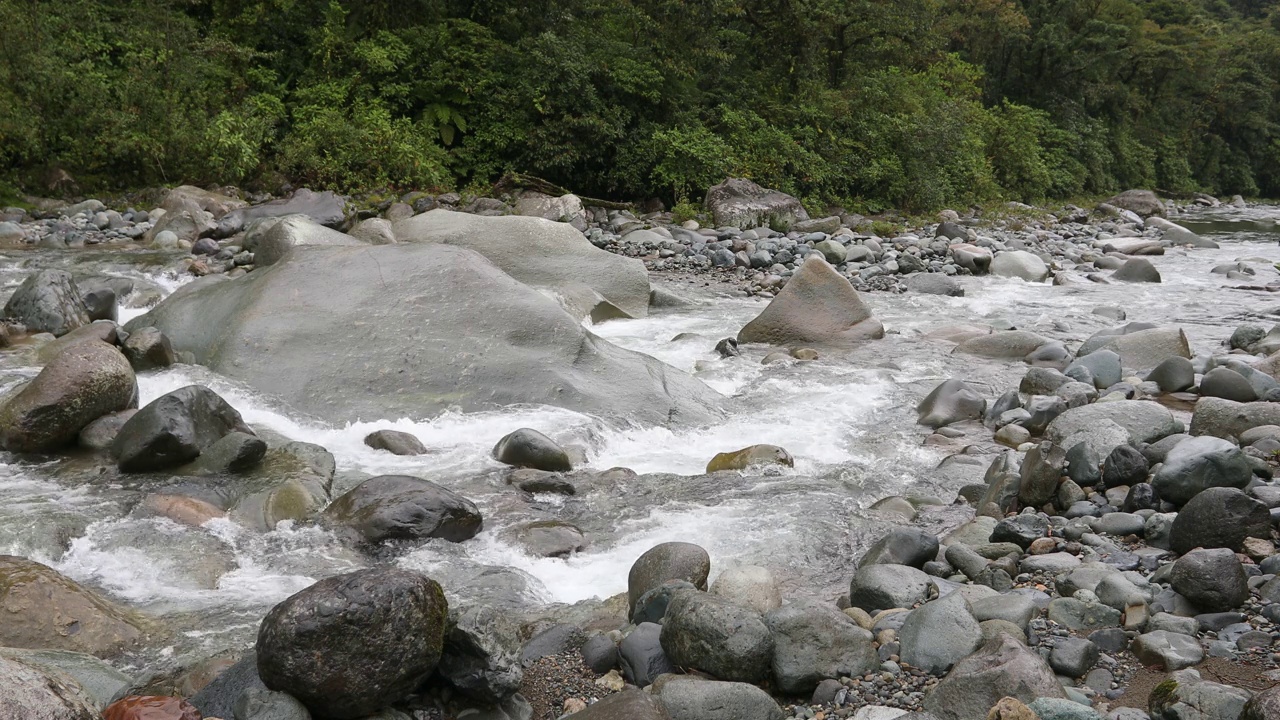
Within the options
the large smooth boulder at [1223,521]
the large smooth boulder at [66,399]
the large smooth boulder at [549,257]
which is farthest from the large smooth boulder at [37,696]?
the large smooth boulder at [549,257]

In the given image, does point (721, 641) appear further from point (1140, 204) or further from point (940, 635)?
point (1140, 204)

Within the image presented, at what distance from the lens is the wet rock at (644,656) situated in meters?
3.76

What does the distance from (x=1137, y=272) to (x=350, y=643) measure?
1465 cm

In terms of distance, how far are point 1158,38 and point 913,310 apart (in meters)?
33.4

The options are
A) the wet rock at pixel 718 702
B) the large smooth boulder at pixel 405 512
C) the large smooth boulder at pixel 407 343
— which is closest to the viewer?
the wet rock at pixel 718 702

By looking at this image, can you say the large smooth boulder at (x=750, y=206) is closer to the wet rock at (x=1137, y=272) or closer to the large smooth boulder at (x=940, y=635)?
the wet rock at (x=1137, y=272)

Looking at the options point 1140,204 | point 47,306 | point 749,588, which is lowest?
point 1140,204

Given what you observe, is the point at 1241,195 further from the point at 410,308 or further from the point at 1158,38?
the point at 410,308

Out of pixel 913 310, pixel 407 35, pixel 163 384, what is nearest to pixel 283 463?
pixel 163 384

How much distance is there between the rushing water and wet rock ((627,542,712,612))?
24cm

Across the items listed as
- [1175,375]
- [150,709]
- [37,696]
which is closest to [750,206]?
[1175,375]

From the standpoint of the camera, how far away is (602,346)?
8.17 m

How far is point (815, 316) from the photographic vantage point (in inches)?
396

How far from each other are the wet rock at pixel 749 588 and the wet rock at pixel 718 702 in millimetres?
890
